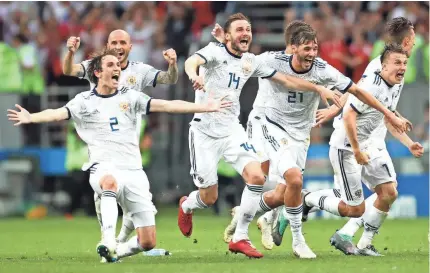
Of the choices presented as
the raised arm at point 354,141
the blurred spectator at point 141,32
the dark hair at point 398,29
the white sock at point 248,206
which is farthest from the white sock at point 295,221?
the blurred spectator at point 141,32

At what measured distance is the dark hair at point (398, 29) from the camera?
13.9m

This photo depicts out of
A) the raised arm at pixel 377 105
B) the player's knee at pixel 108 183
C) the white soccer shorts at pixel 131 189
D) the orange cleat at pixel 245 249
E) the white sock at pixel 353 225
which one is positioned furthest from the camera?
the white sock at pixel 353 225

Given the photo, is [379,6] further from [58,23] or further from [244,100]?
[58,23]

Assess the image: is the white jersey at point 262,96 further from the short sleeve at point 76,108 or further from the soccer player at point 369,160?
the short sleeve at point 76,108

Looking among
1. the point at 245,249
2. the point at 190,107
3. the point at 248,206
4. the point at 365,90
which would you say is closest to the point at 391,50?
the point at 365,90

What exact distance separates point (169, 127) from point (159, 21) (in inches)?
87.7

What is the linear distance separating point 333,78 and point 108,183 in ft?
9.82

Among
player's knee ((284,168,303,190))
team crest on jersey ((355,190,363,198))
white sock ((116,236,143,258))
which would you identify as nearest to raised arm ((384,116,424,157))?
team crest on jersey ((355,190,363,198))

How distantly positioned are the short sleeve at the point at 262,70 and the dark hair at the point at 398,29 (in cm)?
147

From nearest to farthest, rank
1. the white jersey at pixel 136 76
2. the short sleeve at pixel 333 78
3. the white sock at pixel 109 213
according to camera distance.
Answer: the white sock at pixel 109 213 → the short sleeve at pixel 333 78 → the white jersey at pixel 136 76

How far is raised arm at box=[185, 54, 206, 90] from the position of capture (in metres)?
12.4

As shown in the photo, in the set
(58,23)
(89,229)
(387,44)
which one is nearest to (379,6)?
(58,23)

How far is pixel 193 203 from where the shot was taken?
14.6 meters

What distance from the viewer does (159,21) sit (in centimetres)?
2442
